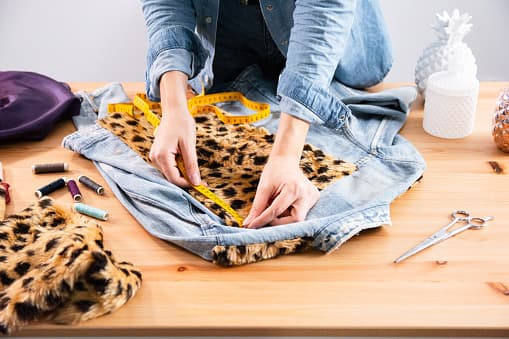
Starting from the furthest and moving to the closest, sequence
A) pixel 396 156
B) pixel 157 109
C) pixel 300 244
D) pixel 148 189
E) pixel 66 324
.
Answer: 1. pixel 157 109
2. pixel 396 156
3. pixel 148 189
4. pixel 300 244
5. pixel 66 324

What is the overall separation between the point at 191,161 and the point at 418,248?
1.61 feet

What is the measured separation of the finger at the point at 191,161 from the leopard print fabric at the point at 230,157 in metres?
0.03

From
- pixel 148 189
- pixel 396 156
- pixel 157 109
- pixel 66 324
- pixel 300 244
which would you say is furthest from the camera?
pixel 157 109

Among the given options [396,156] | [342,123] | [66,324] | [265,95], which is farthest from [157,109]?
[66,324]

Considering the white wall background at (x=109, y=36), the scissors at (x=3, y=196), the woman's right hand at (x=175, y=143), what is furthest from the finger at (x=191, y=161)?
the white wall background at (x=109, y=36)

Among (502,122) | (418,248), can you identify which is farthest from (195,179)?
(502,122)

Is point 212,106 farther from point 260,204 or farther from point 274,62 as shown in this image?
point 260,204

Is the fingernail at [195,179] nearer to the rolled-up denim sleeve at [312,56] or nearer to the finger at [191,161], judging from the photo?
the finger at [191,161]

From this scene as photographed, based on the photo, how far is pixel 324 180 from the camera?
153 cm

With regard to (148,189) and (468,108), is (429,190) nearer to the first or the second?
(468,108)

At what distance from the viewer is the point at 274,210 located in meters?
1.38

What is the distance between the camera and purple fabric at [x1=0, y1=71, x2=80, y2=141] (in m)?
1.73

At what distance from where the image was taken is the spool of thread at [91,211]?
146 cm

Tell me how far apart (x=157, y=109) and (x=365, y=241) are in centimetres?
68
